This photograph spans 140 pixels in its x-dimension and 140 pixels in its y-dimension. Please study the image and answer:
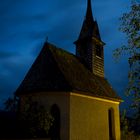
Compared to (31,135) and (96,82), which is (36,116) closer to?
(31,135)

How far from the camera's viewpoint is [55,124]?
60.1 feet

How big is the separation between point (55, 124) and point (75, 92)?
2.66 m

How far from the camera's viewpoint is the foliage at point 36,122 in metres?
16.5

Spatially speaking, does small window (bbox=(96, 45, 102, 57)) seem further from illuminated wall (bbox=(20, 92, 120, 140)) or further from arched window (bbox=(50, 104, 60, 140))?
arched window (bbox=(50, 104, 60, 140))

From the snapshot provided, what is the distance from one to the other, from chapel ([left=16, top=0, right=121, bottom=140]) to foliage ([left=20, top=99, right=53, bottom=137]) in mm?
1294

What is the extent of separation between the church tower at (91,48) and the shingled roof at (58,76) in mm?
1880

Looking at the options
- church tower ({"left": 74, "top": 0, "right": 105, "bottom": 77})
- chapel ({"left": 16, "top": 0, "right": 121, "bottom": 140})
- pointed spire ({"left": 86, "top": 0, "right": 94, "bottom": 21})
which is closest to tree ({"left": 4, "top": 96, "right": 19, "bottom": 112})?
chapel ({"left": 16, "top": 0, "right": 121, "bottom": 140})

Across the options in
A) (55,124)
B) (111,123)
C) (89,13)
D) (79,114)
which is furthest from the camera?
(89,13)

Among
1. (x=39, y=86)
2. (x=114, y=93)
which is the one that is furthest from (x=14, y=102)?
(x=114, y=93)

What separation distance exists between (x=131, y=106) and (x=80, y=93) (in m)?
10.0

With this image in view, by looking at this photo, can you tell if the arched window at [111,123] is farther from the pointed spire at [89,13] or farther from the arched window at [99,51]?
the pointed spire at [89,13]

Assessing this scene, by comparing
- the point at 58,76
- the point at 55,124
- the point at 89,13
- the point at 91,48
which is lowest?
the point at 55,124

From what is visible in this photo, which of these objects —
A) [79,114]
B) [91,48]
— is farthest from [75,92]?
[91,48]

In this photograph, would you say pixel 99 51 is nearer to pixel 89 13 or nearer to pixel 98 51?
pixel 98 51
